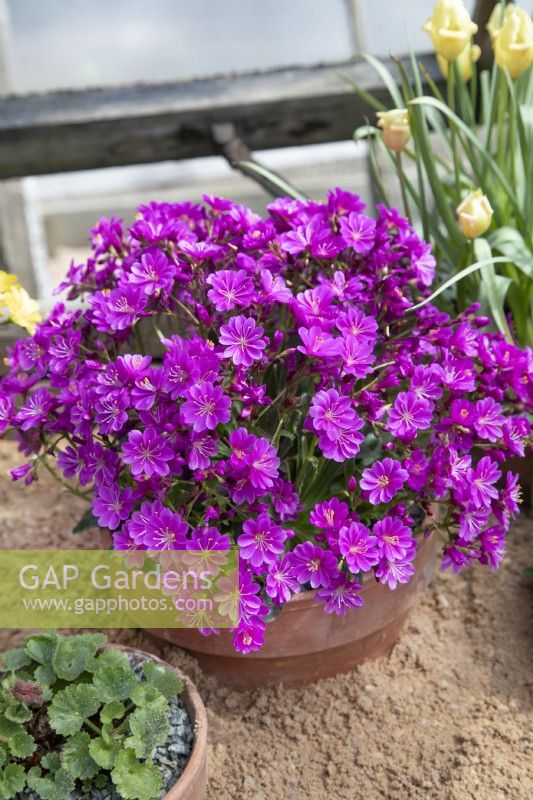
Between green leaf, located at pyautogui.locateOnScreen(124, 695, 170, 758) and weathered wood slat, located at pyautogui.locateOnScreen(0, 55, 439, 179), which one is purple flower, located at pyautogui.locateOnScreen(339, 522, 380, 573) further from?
weathered wood slat, located at pyautogui.locateOnScreen(0, 55, 439, 179)

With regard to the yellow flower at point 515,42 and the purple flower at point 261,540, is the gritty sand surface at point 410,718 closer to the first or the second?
the purple flower at point 261,540

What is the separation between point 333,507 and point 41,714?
0.54m

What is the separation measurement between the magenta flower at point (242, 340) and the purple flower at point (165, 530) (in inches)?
9.6

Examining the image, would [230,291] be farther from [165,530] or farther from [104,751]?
[104,751]

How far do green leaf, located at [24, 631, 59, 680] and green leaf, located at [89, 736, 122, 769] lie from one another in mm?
A: 168

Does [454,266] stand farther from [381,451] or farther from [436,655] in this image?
[436,655]

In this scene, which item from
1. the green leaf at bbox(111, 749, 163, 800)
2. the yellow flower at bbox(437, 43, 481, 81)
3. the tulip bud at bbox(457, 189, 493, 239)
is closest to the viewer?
the green leaf at bbox(111, 749, 163, 800)

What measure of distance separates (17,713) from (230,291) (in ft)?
2.21

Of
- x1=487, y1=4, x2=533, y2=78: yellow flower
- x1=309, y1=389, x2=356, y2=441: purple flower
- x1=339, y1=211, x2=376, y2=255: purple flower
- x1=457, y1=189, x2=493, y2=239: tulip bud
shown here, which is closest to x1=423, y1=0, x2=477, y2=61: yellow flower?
x1=487, y1=4, x2=533, y2=78: yellow flower

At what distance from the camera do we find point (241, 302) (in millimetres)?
1310

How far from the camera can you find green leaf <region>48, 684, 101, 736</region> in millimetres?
1234

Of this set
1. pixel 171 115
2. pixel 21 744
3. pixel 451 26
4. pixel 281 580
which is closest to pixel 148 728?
pixel 21 744

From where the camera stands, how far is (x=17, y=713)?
1241 millimetres

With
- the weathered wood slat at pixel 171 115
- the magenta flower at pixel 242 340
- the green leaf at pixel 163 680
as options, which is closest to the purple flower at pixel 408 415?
the magenta flower at pixel 242 340
